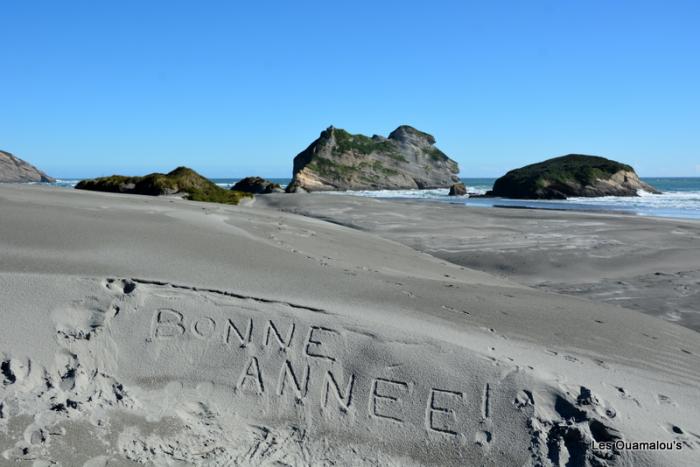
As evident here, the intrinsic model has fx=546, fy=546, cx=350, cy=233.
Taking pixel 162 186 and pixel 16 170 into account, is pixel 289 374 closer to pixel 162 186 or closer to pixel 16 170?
pixel 162 186

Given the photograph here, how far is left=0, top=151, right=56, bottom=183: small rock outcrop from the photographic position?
64688 millimetres

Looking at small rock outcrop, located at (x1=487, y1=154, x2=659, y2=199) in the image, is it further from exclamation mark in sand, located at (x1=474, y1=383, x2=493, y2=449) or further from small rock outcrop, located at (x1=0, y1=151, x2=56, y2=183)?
small rock outcrop, located at (x1=0, y1=151, x2=56, y2=183)

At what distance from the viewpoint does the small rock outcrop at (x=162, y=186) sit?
16.9 metres

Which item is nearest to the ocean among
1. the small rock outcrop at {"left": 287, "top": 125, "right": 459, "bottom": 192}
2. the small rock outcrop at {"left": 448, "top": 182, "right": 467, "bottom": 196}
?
the small rock outcrop at {"left": 448, "top": 182, "right": 467, "bottom": 196}

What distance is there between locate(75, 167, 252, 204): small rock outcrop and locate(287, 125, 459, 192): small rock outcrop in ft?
132

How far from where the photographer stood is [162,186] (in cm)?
1722

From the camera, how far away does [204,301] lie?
393cm

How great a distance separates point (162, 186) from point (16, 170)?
6156 cm

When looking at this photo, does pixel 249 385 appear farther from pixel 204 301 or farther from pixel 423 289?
pixel 423 289

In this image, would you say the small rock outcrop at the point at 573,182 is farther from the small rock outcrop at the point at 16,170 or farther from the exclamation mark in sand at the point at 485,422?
the small rock outcrop at the point at 16,170

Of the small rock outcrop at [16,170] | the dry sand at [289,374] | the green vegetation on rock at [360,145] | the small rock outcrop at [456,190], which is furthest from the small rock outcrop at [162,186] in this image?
the small rock outcrop at [16,170]

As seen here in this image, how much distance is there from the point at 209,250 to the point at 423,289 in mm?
2103

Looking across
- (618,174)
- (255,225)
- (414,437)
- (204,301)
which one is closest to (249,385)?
(204,301)

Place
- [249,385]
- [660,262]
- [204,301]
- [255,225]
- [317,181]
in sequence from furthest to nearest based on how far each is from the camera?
[317,181] < [660,262] < [255,225] < [204,301] < [249,385]
